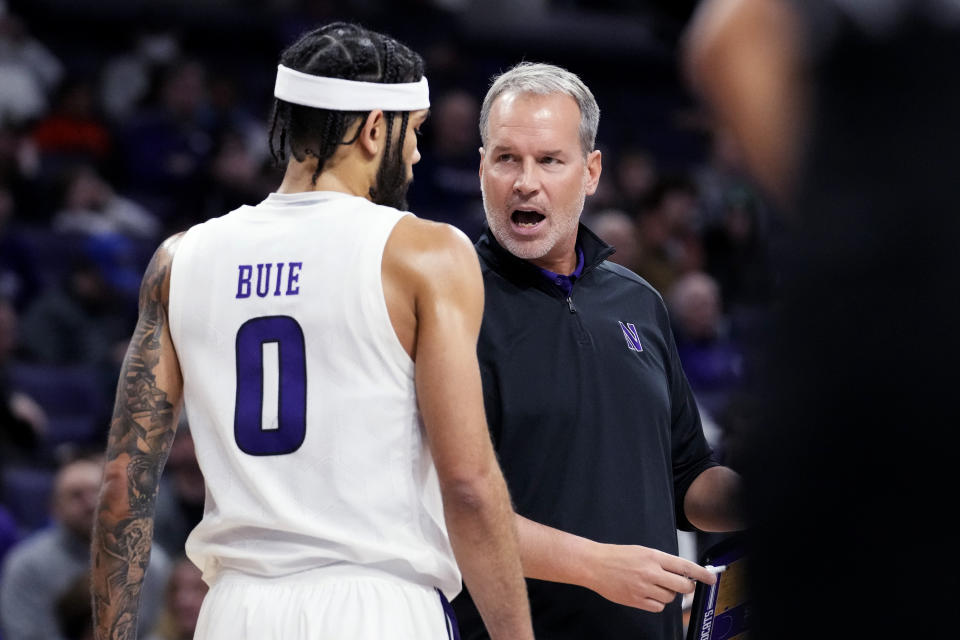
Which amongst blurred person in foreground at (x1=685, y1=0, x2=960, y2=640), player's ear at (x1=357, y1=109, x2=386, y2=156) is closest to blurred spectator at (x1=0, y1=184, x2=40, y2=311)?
player's ear at (x1=357, y1=109, x2=386, y2=156)

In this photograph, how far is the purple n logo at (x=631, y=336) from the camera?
3.79 meters

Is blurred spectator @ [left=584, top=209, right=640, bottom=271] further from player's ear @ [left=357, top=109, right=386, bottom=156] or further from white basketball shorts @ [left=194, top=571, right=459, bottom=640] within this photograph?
white basketball shorts @ [left=194, top=571, right=459, bottom=640]

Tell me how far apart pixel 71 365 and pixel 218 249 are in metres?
6.84

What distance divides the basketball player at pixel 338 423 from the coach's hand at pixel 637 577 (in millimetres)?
422

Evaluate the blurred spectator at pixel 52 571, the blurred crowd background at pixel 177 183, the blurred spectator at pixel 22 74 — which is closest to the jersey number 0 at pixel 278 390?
the blurred crowd background at pixel 177 183

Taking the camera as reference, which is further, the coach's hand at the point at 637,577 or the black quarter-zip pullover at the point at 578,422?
the black quarter-zip pullover at the point at 578,422

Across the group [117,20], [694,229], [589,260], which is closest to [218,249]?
[589,260]

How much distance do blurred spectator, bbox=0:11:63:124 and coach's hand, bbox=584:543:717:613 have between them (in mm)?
9264

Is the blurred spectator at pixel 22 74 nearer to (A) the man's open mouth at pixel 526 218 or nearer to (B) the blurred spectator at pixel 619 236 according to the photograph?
(B) the blurred spectator at pixel 619 236

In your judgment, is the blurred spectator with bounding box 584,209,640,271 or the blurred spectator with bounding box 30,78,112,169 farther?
the blurred spectator with bounding box 30,78,112,169

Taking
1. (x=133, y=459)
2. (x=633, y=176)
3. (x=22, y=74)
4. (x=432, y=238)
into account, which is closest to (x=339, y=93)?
(x=432, y=238)

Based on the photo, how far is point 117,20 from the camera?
44.8 ft

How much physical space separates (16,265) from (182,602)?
4.22 meters

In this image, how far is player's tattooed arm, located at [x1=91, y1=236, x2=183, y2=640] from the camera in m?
3.15
